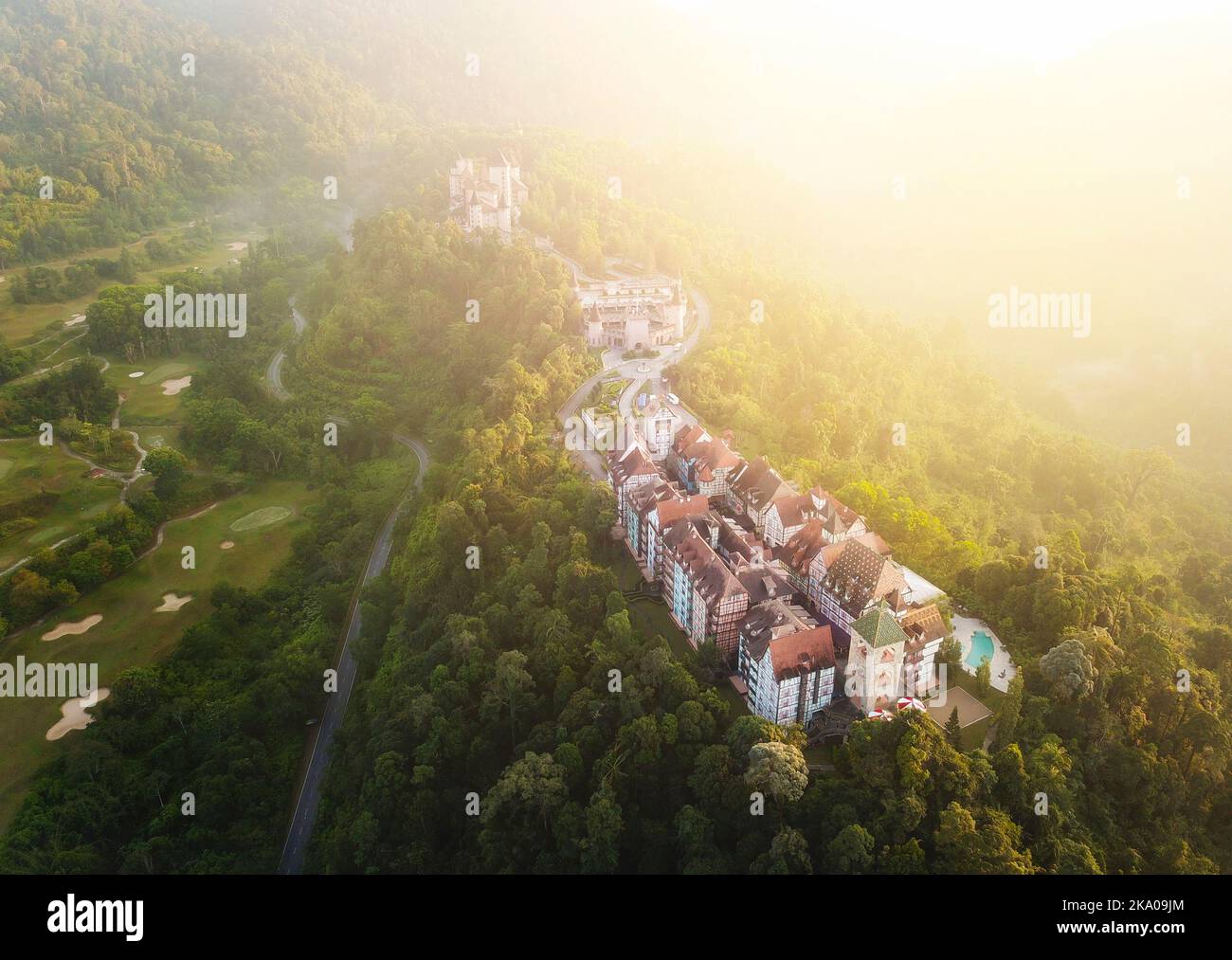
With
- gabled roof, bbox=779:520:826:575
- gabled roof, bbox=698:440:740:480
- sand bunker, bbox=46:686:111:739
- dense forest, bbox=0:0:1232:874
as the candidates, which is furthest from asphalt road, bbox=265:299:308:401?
gabled roof, bbox=779:520:826:575

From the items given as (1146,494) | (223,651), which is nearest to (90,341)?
(223,651)

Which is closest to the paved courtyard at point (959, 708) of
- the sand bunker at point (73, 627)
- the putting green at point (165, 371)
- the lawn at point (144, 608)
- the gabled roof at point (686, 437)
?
the gabled roof at point (686, 437)

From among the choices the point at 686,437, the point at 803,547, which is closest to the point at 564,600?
the point at 803,547

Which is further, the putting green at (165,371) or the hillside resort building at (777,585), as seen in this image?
the putting green at (165,371)

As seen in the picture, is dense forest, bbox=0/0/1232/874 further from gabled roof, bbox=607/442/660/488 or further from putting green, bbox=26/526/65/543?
putting green, bbox=26/526/65/543

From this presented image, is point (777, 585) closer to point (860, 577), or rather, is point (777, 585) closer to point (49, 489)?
point (860, 577)

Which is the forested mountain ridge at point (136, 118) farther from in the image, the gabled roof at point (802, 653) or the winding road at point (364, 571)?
the gabled roof at point (802, 653)
